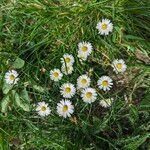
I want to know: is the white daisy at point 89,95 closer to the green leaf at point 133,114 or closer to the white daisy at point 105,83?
the white daisy at point 105,83

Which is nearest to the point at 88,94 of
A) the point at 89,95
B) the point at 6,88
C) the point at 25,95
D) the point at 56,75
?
the point at 89,95

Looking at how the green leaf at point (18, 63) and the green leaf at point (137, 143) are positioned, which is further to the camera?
the green leaf at point (18, 63)

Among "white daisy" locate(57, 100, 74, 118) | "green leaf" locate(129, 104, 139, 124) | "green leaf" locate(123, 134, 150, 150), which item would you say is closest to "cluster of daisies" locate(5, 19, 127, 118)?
"white daisy" locate(57, 100, 74, 118)

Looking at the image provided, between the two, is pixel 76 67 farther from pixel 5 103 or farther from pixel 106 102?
pixel 5 103

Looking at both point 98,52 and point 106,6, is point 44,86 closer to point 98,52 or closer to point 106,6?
point 98,52

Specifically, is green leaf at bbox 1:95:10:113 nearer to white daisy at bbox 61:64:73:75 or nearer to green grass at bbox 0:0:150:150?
green grass at bbox 0:0:150:150

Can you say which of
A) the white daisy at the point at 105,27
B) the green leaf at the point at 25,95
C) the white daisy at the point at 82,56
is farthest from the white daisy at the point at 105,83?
the green leaf at the point at 25,95
